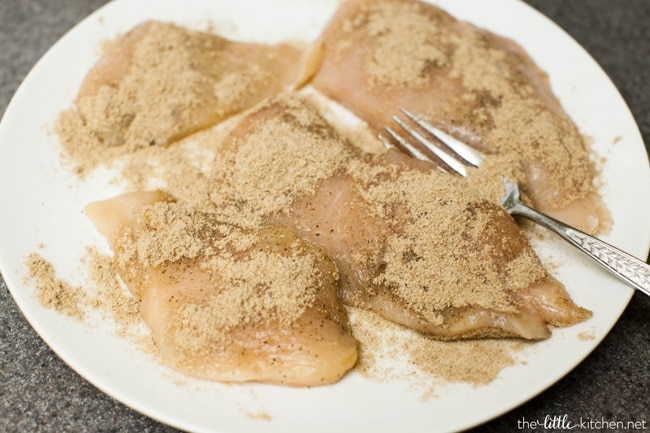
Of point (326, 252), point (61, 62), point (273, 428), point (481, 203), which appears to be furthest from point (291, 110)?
point (273, 428)

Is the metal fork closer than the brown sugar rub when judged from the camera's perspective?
Yes

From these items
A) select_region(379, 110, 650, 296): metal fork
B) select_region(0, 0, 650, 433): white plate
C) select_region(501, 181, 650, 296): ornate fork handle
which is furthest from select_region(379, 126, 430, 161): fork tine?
select_region(0, 0, 650, 433): white plate

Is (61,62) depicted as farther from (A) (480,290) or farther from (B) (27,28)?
(A) (480,290)

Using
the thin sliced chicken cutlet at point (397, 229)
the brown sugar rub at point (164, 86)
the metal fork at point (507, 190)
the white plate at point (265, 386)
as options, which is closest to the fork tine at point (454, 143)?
the metal fork at point (507, 190)

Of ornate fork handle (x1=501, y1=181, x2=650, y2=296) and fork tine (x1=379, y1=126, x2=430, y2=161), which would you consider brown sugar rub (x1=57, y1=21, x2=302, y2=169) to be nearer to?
fork tine (x1=379, y1=126, x2=430, y2=161)

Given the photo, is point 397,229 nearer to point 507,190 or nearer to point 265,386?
point 507,190

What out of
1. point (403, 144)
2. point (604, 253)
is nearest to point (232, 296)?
point (403, 144)
